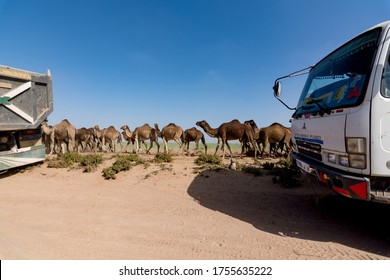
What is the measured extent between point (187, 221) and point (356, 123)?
3387 millimetres

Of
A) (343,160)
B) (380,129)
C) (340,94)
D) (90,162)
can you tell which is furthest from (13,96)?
(380,129)

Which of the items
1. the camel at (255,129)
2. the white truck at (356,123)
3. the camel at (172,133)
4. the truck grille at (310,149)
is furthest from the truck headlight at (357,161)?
the camel at (172,133)

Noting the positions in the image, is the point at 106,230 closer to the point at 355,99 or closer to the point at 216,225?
the point at 216,225

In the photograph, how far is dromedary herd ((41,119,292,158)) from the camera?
12906mm

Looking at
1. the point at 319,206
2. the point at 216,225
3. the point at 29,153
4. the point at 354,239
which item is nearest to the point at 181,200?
the point at 216,225

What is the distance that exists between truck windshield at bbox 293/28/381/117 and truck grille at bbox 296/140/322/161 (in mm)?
610

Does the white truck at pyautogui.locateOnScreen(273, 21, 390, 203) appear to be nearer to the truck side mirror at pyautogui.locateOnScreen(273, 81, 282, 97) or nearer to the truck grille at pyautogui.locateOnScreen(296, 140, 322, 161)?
the truck grille at pyautogui.locateOnScreen(296, 140, 322, 161)

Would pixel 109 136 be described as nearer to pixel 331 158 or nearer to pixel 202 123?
pixel 202 123

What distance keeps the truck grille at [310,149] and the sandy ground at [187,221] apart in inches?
51.6

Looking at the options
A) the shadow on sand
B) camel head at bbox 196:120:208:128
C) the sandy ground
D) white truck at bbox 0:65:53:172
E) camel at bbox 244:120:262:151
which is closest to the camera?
the sandy ground

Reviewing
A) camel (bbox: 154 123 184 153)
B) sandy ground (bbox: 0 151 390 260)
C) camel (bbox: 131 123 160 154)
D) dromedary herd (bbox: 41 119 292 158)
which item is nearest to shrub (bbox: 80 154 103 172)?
sandy ground (bbox: 0 151 390 260)

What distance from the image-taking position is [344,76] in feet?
12.8

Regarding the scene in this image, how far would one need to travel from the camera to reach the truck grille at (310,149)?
404 cm

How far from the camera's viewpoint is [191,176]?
322 inches
